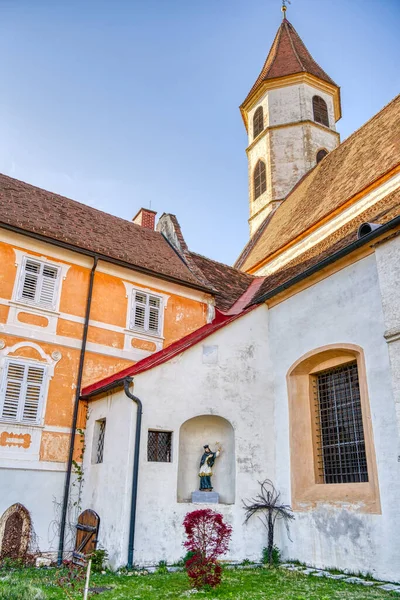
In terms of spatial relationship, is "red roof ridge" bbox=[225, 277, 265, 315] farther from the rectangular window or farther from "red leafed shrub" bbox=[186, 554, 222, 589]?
"red leafed shrub" bbox=[186, 554, 222, 589]

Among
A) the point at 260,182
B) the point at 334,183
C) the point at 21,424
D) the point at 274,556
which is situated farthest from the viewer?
the point at 260,182

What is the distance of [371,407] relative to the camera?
8.68m

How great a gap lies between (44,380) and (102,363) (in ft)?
5.22

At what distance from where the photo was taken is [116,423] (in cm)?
1034

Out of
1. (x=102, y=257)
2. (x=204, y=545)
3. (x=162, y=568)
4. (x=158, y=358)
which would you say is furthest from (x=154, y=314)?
(x=204, y=545)

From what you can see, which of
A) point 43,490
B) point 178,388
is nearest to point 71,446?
point 43,490

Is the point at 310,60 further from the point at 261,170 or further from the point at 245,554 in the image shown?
the point at 245,554

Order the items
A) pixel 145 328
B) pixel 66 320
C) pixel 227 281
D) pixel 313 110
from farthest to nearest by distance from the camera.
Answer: pixel 313 110, pixel 227 281, pixel 145 328, pixel 66 320

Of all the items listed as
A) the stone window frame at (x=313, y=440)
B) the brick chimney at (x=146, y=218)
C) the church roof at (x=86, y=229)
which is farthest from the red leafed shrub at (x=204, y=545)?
the brick chimney at (x=146, y=218)

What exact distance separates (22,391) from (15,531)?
291 cm

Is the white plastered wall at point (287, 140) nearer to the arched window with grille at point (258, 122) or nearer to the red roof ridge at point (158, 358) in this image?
the arched window with grille at point (258, 122)

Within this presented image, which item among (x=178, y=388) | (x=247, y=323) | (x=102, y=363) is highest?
(x=247, y=323)

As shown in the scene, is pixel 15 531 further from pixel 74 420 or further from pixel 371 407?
pixel 371 407

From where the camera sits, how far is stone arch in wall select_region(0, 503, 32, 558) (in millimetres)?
9945
